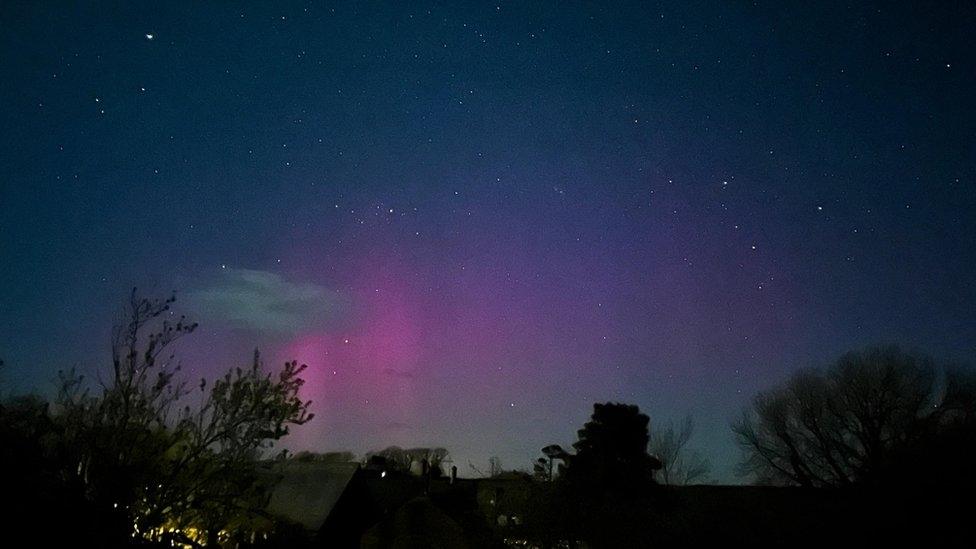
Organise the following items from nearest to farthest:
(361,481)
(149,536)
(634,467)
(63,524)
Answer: (63,524)
(149,536)
(634,467)
(361,481)

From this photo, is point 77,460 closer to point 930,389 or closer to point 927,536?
point 927,536

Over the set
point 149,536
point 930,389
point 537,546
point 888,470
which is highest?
point 930,389

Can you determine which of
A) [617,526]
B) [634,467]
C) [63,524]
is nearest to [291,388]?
[63,524]

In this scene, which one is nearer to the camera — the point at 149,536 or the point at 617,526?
the point at 149,536

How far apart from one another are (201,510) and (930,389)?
4039 cm

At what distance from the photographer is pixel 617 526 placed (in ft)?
111

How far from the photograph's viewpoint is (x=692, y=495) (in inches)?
1836

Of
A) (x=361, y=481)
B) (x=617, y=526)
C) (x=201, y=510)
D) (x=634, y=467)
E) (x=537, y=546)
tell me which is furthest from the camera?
(x=361, y=481)

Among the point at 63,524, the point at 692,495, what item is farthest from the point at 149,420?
the point at 692,495

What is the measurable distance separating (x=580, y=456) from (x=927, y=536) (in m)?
29.1

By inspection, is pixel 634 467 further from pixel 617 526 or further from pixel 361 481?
pixel 361 481

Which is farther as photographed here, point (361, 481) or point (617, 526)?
point (361, 481)

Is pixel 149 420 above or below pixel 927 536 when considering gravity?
above

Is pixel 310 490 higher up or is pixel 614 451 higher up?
pixel 614 451
